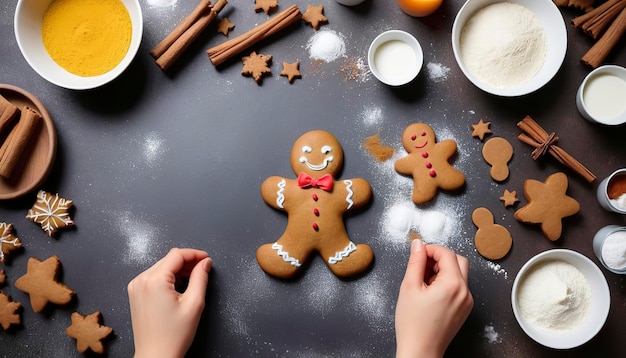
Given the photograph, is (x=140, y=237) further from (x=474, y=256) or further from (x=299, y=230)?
(x=474, y=256)

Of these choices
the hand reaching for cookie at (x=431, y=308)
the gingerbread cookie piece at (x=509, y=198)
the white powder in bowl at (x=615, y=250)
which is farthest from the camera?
the gingerbread cookie piece at (x=509, y=198)

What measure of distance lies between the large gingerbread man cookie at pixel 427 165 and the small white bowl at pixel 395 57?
0.61 feet

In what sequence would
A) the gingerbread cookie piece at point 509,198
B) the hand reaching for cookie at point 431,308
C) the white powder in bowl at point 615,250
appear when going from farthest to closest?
the gingerbread cookie piece at point 509,198
the white powder in bowl at point 615,250
the hand reaching for cookie at point 431,308

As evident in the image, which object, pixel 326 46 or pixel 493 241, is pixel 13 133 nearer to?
pixel 326 46

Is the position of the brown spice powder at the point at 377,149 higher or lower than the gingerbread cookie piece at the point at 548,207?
higher

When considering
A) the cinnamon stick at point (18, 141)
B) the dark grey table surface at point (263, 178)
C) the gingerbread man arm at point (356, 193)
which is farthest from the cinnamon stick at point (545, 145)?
the cinnamon stick at point (18, 141)

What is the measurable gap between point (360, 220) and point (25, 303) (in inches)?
46.4

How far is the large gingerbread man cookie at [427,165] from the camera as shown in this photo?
1.81 metres

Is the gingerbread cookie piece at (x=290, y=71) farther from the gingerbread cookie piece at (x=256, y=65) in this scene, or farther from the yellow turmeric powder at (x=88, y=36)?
the yellow turmeric powder at (x=88, y=36)

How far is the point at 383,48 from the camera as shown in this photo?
1876mm

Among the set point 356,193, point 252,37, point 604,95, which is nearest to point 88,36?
point 252,37

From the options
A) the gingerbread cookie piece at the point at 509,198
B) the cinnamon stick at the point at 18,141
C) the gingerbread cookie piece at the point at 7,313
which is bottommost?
the gingerbread cookie piece at the point at 7,313

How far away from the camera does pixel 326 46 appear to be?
1901mm

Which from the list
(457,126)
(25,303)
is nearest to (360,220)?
(457,126)
